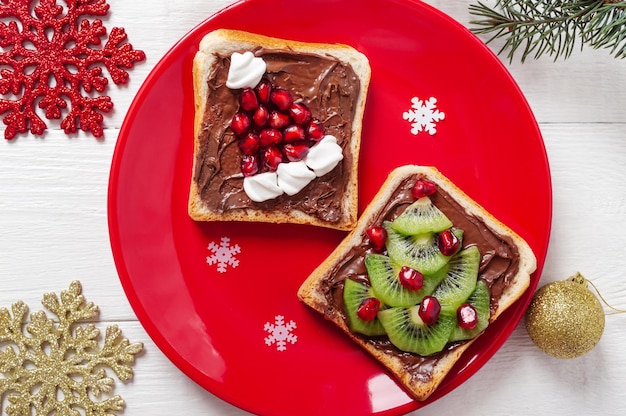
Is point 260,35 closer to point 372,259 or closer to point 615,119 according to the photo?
point 372,259

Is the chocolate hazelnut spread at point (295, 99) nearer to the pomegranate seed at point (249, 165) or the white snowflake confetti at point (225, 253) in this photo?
the pomegranate seed at point (249, 165)

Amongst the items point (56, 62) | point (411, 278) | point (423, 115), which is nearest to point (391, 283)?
point (411, 278)

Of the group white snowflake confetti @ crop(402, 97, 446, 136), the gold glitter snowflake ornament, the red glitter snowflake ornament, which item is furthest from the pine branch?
the gold glitter snowflake ornament

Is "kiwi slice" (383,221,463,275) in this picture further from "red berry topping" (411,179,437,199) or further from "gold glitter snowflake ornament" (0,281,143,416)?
"gold glitter snowflake ornament" (0,281,143,416)

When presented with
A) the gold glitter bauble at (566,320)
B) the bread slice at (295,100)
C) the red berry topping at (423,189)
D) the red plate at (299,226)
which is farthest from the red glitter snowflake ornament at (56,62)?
the gold glitter bauble at (566,320)

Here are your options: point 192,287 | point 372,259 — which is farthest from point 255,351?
point 372,259
